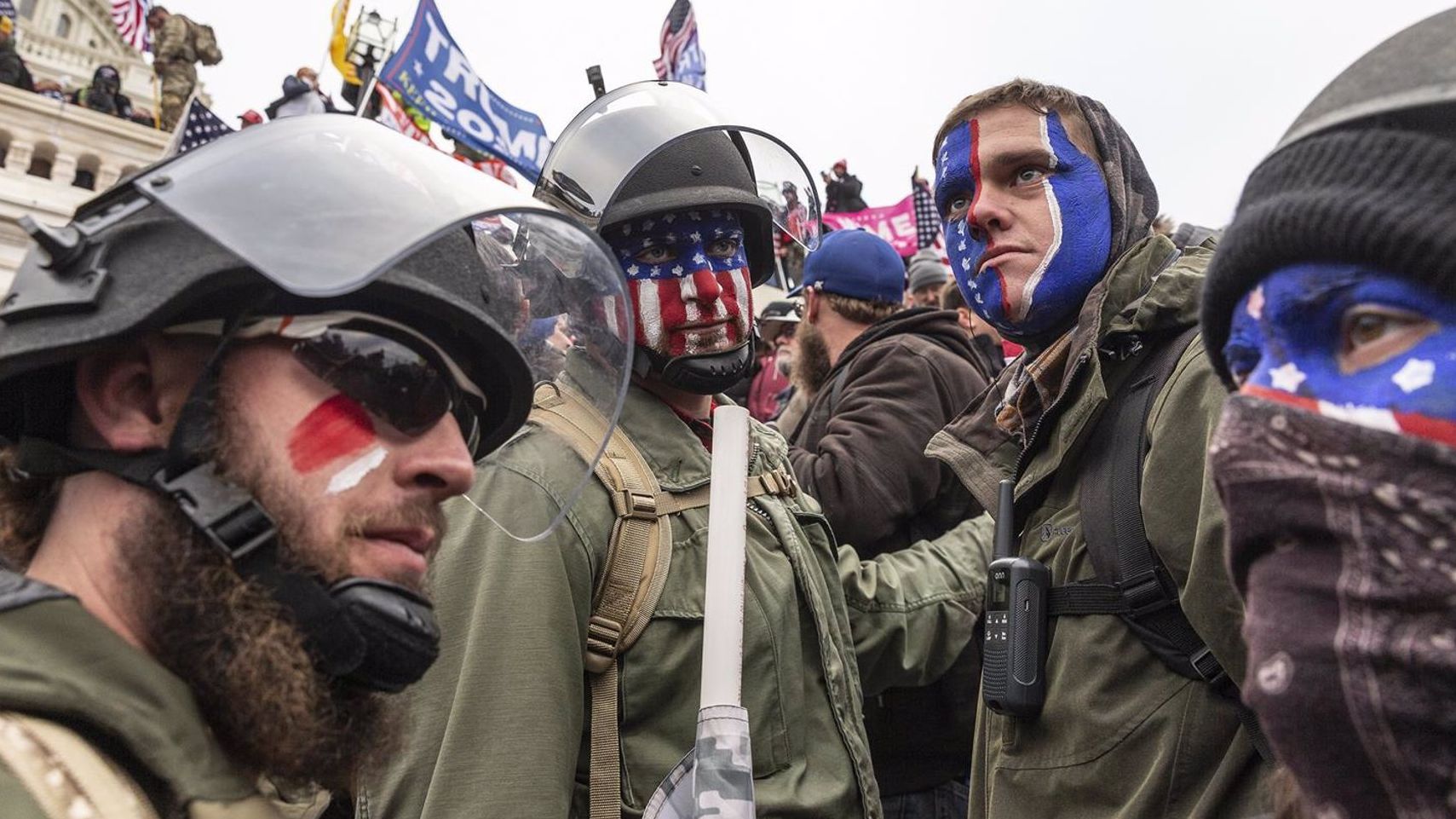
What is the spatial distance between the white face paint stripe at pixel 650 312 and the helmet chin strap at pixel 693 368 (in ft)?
0.12

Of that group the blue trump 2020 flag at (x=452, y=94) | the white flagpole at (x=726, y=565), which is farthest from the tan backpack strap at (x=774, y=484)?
the blue trump 2020 flag at (x=452, y=94)

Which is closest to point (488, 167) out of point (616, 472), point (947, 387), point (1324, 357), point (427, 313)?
point (947, 387)

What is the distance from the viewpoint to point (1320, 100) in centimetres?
147

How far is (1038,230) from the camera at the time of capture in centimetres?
289

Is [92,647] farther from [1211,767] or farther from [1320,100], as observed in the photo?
[1211,767]

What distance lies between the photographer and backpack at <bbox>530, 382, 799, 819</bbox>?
270 centimetres

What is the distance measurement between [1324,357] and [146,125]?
1155 inches

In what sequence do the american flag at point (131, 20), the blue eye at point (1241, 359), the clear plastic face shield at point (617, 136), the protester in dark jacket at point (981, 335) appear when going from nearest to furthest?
the blue eye at point (1241, 359), the clear plastic face shield at point (617, 136), the protester in dark jacket at point (981, 335), the american flag at point (131, 20)

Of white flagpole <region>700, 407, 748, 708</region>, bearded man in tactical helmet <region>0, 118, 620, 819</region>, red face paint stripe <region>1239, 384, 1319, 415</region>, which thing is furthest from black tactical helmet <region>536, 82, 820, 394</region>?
red face paint stripe <region>1239, 384, 1319, 415</region>

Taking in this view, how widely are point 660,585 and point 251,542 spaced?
48.8 inches

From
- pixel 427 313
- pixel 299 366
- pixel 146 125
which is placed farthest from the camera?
pixel 146 125

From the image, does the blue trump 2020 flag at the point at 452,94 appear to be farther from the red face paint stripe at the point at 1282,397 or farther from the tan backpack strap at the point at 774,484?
the red face paint stripe at the point at 1282,397

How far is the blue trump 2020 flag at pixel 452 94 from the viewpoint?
1017 centimetres

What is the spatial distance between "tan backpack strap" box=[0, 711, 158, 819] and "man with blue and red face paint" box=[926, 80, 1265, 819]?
1.70 m
